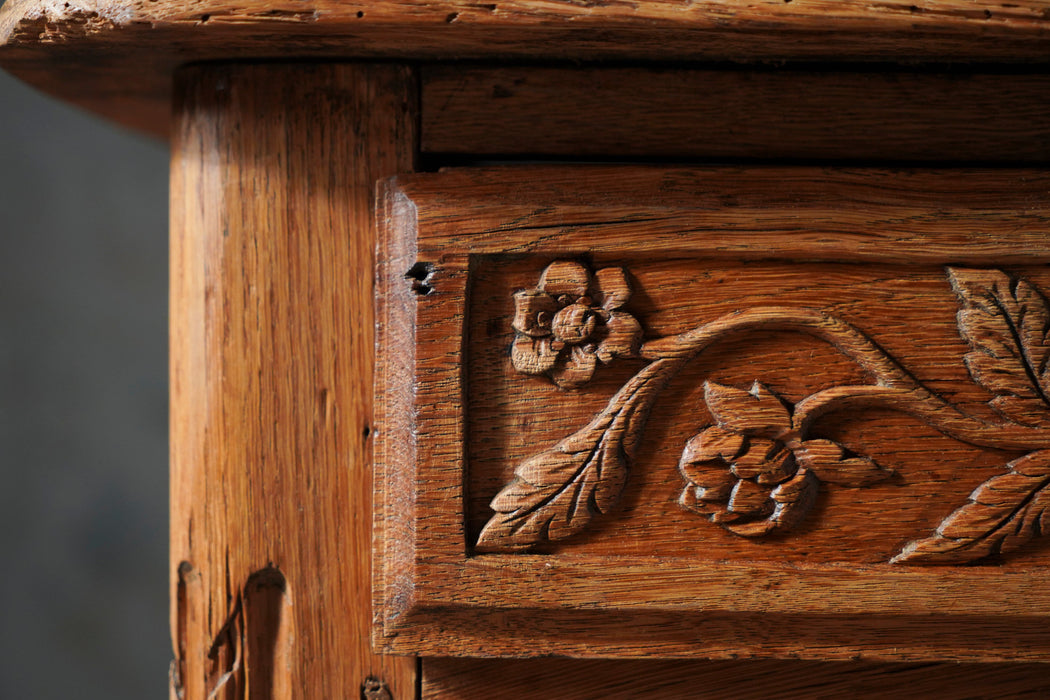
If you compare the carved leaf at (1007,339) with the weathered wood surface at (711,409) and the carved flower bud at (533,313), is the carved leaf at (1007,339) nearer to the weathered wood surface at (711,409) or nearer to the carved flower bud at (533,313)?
the weathered wood surface at (711,409)

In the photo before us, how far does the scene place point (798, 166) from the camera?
45 cm

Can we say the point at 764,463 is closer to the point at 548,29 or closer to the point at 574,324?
the point at 574,324

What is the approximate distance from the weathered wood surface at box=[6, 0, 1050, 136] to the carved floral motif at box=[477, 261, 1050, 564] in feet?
0.38

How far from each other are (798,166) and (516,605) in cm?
28

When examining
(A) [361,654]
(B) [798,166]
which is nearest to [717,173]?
(B) [798,166]

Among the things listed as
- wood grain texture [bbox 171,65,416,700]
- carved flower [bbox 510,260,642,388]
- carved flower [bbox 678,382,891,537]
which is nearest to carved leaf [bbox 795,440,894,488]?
carved flower [bbox 678,382,891,537]

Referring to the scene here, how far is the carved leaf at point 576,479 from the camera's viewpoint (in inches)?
16.9

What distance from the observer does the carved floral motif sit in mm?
429

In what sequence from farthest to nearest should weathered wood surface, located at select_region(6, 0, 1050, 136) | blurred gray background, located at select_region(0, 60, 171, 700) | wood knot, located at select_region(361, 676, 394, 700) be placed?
blurred gray background, located at select_region(0, 60, 171, 700) < wood knot, located at select_region(361, 676, 394, 700) < weathered wood surface, located at select_region(6, 0, 1050, 136)

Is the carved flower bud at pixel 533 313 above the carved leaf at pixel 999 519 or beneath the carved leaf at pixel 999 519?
above

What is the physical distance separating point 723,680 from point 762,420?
0.55ft

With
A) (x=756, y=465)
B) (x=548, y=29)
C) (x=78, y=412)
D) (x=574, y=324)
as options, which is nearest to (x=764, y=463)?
(x=756, y=465)

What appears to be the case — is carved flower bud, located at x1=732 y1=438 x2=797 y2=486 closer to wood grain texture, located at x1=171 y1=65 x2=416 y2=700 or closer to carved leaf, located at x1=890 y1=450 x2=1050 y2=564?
carved leaf, located at x1=890 y1=450 x2=1050 y2=564

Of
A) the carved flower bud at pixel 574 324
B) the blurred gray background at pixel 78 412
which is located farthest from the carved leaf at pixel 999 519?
the blurred gray background at pixel 78 412
